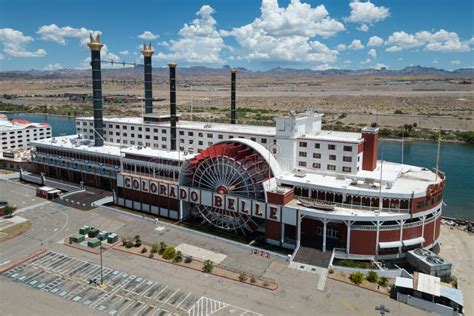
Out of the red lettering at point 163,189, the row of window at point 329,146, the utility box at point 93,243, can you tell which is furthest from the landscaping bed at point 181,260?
the row of window at point 329,146

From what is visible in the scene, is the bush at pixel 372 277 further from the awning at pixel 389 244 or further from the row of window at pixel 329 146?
the row of window at pixel 329 146

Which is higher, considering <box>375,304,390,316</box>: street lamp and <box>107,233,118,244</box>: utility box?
<box>107,233,118,244</box>: utility box

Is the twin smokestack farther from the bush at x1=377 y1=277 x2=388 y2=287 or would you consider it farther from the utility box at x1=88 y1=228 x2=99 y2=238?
the bush at x1=377 y1=277 x2=388 y2=287

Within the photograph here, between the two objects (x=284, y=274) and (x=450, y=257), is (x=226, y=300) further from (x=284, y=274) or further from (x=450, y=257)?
(x=450, y=257)

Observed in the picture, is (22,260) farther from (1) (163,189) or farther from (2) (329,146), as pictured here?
(2) (329,146)

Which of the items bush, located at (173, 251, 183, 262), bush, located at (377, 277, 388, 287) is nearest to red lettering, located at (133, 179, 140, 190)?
bush, located at (173, 251, 183, 262)
